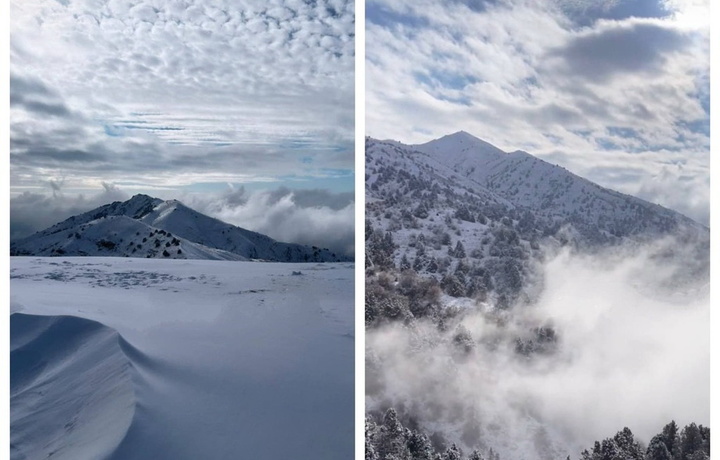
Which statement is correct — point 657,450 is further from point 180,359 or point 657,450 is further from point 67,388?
point 67,388

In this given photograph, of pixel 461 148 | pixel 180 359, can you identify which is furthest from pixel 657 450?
pixel 180 359

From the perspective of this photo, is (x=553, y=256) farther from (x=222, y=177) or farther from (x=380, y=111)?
(x=222, y=177)
